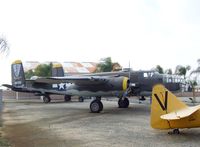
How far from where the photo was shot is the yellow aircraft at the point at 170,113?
10047 millimetres

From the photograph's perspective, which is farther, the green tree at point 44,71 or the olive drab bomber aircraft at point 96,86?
the green tree at point 44,71

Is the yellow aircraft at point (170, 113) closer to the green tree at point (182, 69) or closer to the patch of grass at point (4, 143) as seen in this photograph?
the patch of grass at point (4, 143)

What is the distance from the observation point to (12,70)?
31.9 metres

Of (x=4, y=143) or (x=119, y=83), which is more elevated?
(x=119, y=83)

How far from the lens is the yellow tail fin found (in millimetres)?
10391

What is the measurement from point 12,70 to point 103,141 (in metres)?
23.8

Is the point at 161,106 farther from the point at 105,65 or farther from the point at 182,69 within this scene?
the point at 105,65

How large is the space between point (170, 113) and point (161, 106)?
35 centimetres

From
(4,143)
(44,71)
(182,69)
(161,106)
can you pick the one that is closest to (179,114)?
(161,106)

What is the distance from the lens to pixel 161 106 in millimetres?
10617

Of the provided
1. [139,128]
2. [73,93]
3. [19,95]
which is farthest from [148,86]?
[19,95]

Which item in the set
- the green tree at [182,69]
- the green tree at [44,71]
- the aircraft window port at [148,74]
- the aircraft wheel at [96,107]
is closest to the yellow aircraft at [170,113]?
the aircraft wheel at [96,107]

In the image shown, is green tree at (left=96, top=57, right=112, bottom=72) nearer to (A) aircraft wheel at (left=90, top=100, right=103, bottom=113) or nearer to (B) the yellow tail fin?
(A) aircraft wheel at (left=90, top=100, right=103, bottom=113)

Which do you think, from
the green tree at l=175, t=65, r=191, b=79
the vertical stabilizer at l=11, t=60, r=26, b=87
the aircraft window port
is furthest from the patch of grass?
the green tree at l=175, t=65, r=191, b=79
